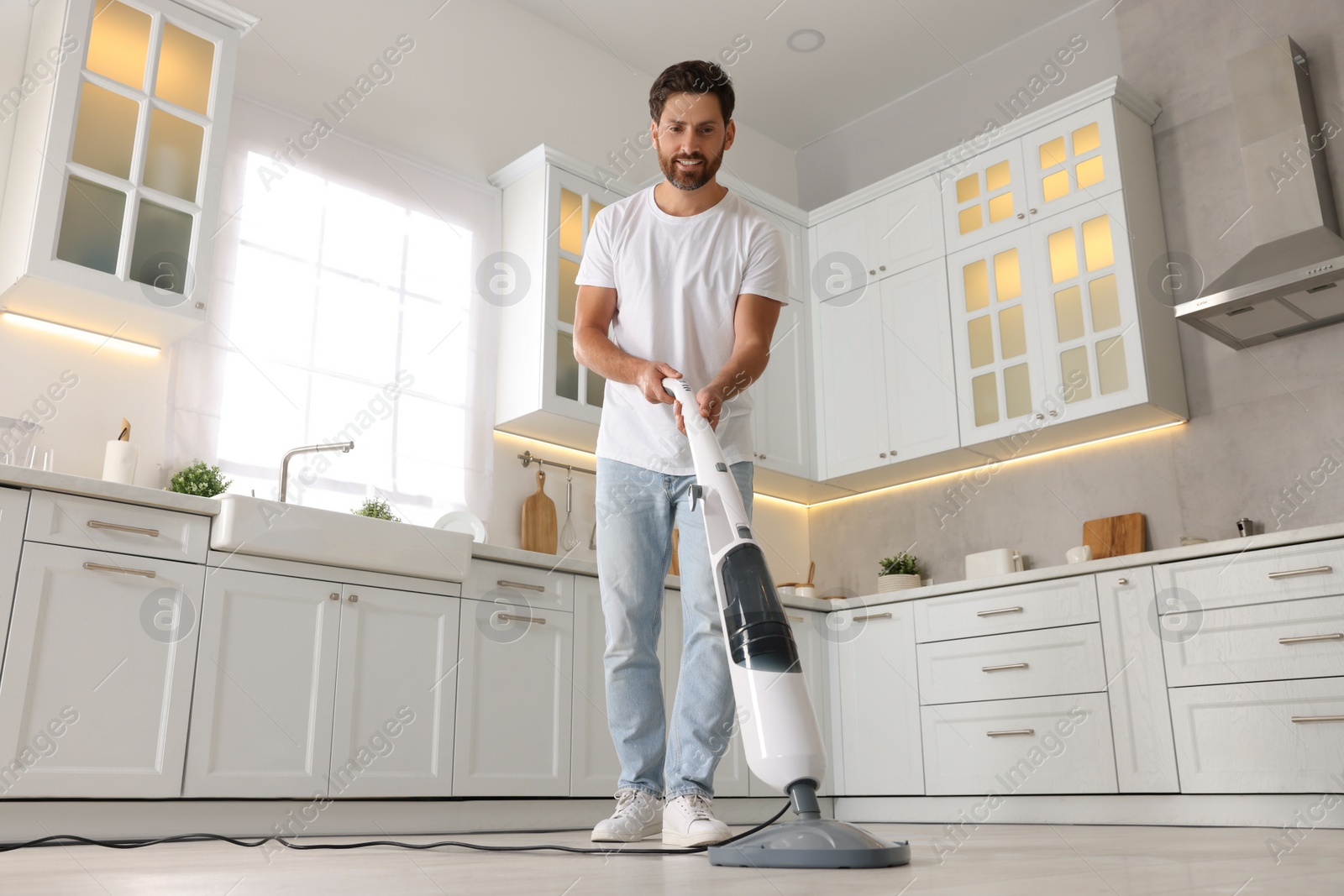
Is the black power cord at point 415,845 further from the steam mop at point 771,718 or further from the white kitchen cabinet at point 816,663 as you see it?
the white kitchen cabinet at point 816,663

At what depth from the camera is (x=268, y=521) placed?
2688 mm

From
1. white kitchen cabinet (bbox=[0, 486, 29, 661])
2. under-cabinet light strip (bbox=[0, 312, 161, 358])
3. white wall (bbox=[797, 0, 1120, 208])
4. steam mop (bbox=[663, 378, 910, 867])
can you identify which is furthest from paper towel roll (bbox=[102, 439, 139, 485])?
white wall (bbox=[797, 0, 1120, 208])

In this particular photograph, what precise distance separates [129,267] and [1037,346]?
2.99 metres

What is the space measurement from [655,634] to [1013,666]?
188 cm

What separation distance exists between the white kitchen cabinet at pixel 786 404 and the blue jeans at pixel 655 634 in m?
2.36

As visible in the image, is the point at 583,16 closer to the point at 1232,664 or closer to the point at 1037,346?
the point at 1037,346

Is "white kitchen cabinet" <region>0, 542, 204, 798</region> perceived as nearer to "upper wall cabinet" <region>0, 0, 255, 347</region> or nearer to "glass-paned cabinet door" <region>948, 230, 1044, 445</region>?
"upper wall cabinet" <region>0, 0, 255, 347</region>

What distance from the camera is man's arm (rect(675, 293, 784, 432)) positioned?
1.77m

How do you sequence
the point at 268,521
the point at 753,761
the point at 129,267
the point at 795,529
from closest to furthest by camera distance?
the point at 753,761
the point at 268,521
the point at 129,267
the point at 795,529

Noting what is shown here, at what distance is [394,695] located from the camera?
284 centimetres

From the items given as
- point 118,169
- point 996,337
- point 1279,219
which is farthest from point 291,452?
point 1279,219

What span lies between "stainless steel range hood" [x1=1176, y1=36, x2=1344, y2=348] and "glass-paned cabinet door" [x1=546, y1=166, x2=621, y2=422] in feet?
6.60

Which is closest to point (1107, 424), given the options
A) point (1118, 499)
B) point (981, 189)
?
point (1118, 499)

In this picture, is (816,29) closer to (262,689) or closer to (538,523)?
(538,523)
